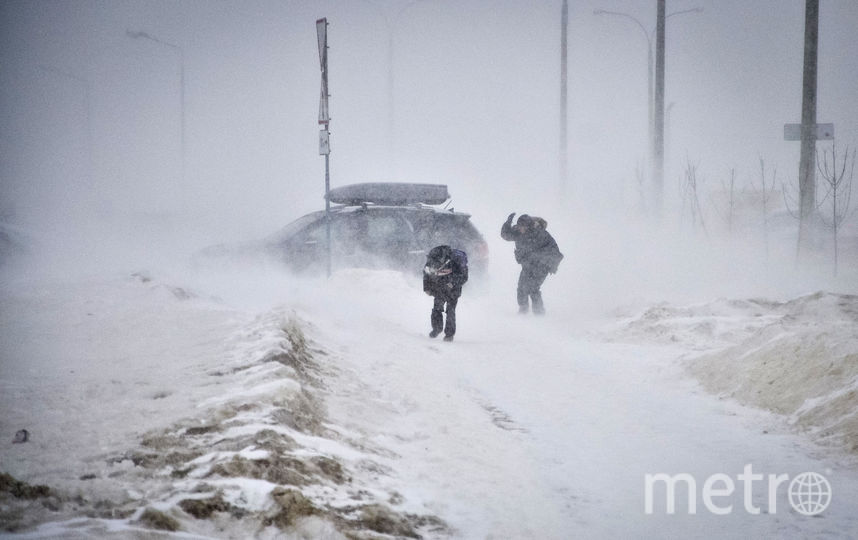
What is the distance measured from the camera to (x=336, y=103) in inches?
2309

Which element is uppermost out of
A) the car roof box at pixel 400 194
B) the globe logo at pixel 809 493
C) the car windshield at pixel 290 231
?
the car roof box at pixel 400 194

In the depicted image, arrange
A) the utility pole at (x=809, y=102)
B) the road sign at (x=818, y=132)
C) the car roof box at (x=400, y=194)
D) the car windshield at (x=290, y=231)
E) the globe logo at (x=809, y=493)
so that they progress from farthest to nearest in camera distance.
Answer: the utility pole at (x=809, y=102) < the road sign at (x=818, y=132) < the car roof box at (x=400, y=194) < the car windshield at (x=290, y=231) < the globe logo at (x=809, y=493)

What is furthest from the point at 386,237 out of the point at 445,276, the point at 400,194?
the point at 445,276

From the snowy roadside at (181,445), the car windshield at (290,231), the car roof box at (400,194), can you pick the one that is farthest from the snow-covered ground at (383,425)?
the car roof box at (400,194)

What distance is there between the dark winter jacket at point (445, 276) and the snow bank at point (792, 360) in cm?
236

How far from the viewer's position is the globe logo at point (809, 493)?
441 cm

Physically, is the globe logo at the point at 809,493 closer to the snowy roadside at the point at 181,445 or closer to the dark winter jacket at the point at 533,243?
the snowy roadside at the point at 181,445

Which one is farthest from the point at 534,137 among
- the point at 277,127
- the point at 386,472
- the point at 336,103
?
the point at 386,472

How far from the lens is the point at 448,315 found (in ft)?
34.1

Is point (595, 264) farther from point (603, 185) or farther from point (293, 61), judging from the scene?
point (293, 61)

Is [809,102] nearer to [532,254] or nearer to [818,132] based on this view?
[818,132]

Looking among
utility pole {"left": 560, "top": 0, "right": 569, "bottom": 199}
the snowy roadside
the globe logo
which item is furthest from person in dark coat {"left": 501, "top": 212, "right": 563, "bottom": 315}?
utility pole {"left": 560, "top": 0, "right": 569, "bottom": 199}

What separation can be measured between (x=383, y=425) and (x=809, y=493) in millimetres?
2633

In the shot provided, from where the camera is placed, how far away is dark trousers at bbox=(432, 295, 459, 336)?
34.0 ft
